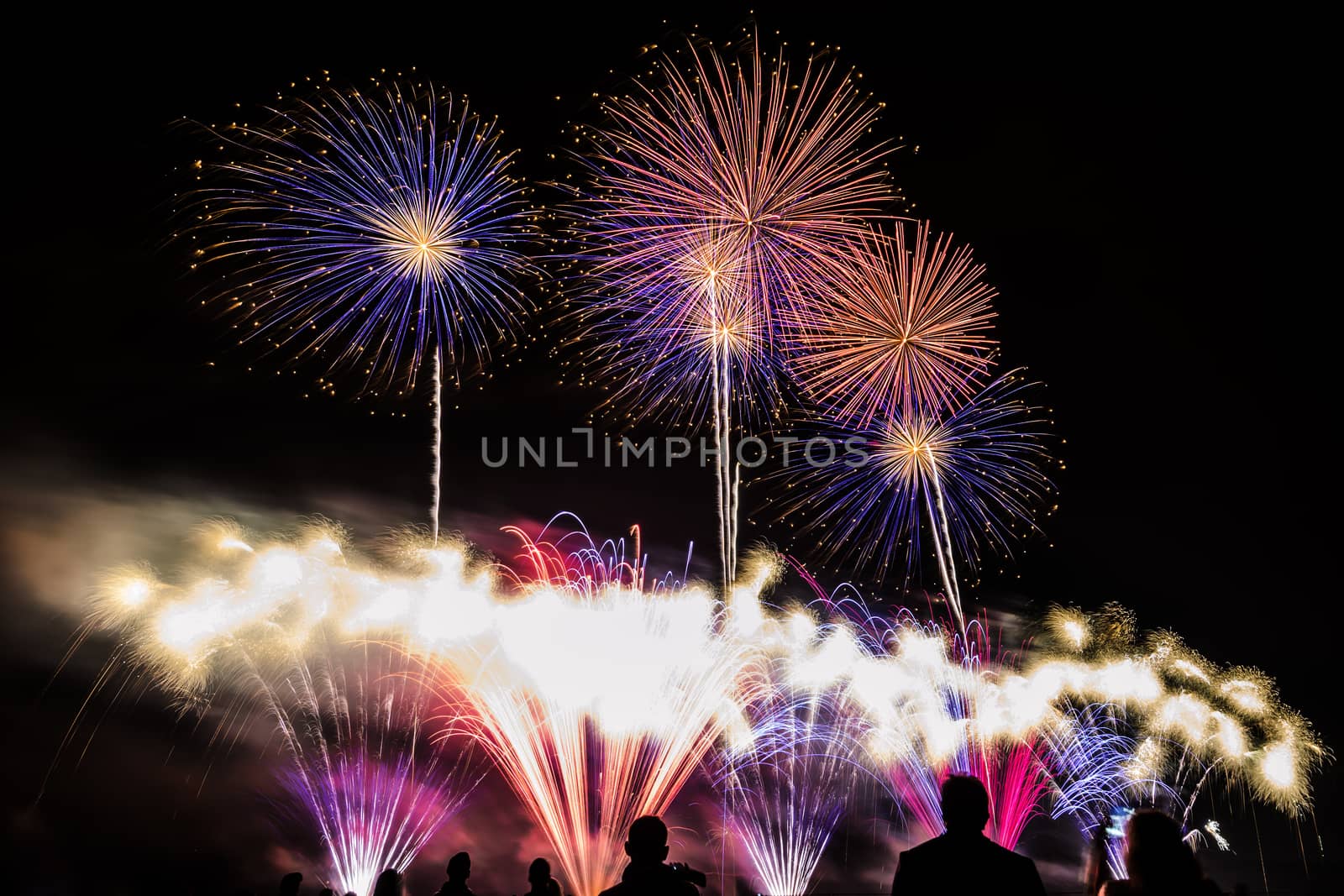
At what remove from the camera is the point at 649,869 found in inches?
195

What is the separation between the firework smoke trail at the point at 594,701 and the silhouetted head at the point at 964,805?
18.0 metres

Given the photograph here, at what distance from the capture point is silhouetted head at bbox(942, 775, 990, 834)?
4.68 m

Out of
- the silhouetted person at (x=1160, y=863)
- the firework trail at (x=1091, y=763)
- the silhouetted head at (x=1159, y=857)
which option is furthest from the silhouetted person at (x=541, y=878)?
the firework trail at (x=1091, y=763)

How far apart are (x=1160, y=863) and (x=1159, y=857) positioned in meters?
0.03

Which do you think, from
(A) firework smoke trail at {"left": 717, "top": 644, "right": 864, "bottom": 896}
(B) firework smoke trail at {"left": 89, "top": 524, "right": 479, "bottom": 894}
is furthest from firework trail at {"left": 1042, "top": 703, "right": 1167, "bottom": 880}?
(B) firework smoke trail at {"left": 89, "top": 524, "right": 479, "bottom": 894}

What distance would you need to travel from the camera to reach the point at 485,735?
24.6m

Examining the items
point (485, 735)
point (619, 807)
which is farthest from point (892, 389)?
point (485, 735)

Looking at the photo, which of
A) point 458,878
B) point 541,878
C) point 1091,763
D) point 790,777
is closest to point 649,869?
point 458,878

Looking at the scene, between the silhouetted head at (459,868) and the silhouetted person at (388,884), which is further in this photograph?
the silhouetted head at (459,868)

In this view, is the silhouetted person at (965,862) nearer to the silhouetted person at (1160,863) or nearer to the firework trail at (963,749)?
the silhouetted person at (1160,863)

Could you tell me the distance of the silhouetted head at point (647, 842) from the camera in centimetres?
507

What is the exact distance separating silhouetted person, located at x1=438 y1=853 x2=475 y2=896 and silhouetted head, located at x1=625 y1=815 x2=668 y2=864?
5014 millimetres

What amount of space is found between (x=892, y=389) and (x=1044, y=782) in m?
16.4

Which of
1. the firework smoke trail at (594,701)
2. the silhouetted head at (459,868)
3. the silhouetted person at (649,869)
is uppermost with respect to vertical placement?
the firework smoke trail at (594,701)
